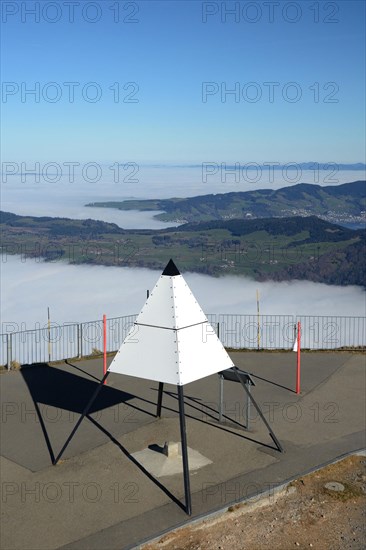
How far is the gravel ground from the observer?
11.1 metres

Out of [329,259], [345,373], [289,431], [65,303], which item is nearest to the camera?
[289,431]

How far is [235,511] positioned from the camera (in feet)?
39.9

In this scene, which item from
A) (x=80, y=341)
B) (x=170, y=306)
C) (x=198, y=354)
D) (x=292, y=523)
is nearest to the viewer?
(x=292, y=523)

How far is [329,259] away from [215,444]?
15740 centimetres

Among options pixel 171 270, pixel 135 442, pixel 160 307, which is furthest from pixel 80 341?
pixel 171 270

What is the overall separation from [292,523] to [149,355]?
4448 millimetres

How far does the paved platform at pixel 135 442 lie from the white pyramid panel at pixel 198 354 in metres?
2.13

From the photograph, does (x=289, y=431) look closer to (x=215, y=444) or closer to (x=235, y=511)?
(x=215, y=444)

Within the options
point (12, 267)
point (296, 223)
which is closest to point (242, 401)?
point (296, 223)

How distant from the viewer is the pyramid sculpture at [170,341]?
13.6 meters

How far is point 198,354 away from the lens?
13.9m

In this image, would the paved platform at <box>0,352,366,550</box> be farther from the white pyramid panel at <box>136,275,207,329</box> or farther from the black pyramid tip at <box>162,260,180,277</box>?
the black pyramid tip at <box>162,260,180,277</box>

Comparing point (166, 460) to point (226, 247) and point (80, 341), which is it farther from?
point (226, 247)

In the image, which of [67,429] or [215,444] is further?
[67,429]
